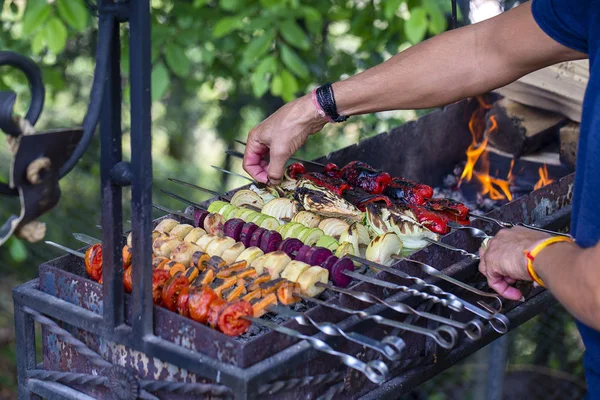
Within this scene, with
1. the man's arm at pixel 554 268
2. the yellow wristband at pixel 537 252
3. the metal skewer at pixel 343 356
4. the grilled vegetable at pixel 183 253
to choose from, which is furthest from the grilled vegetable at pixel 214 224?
the yellow wristband at pixel 537 252

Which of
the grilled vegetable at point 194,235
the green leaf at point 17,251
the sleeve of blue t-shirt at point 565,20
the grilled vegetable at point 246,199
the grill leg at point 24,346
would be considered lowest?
the green leaf at point 17,251

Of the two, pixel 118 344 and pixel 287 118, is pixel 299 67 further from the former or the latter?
pixel 118 344

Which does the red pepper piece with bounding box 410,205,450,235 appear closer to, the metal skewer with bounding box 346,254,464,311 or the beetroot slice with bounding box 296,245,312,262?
the metal skewer with bounding box 346,254,464,311

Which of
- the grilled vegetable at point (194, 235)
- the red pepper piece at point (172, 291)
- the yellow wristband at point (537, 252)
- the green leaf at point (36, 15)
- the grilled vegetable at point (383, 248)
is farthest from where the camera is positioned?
the green leaf at point (36, 15)

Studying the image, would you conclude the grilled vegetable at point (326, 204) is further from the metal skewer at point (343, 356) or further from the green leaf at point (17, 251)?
the green leaf at point (17, 251)

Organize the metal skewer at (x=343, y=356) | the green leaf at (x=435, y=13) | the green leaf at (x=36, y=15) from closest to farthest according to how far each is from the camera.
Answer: the metal skewer at (x=343, y=356)
the green leaf at (x=36, y=15)
the green leaf at (x=435, y=13)

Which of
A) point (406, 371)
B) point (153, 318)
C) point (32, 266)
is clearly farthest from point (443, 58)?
point (32, 266)

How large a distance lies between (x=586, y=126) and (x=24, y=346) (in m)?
1.94

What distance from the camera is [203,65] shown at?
648 cm

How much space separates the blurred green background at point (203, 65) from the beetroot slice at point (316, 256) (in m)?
1.85

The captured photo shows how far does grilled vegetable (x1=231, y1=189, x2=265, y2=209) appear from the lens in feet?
10.5

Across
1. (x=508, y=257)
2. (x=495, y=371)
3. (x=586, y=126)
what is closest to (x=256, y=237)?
(x=508, y=257)

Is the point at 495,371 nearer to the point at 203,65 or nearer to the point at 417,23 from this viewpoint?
the point at 417,23

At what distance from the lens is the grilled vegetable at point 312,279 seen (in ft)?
7.90
